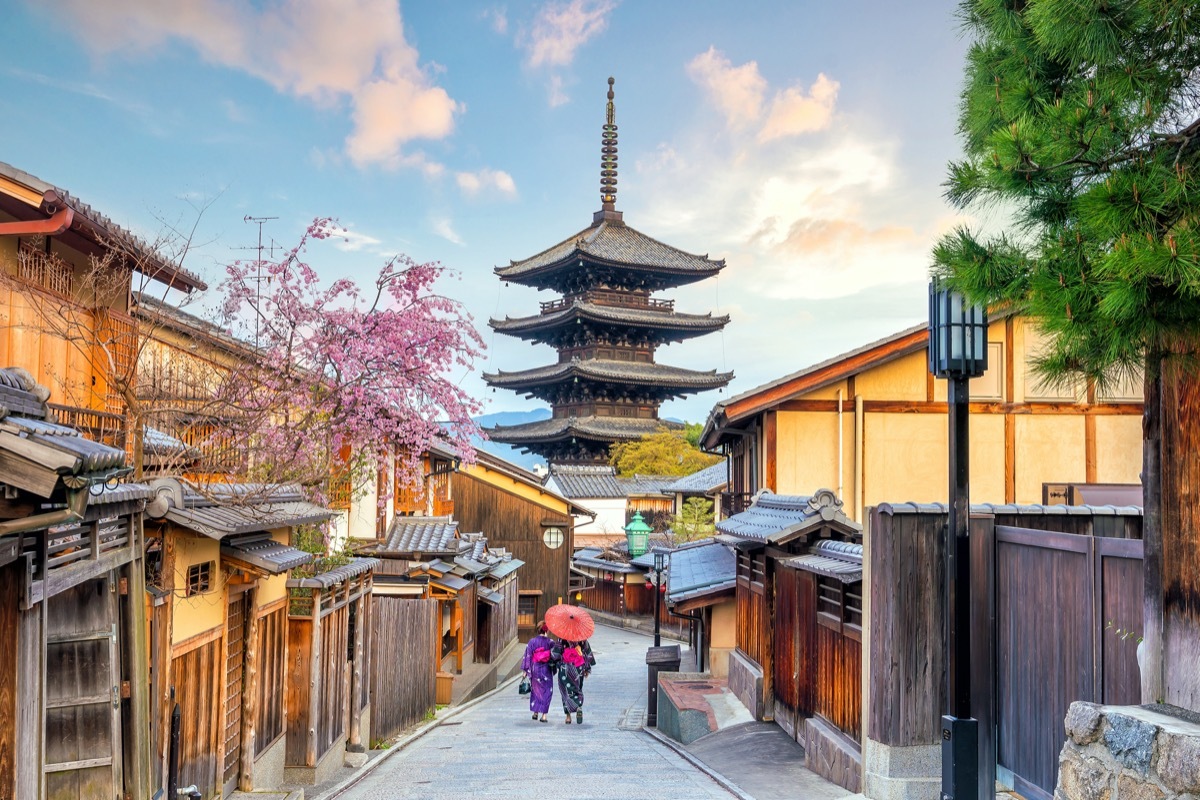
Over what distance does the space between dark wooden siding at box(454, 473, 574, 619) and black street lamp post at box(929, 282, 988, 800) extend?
2995cm

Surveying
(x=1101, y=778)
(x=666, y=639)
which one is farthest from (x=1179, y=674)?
(x=666, y=639)

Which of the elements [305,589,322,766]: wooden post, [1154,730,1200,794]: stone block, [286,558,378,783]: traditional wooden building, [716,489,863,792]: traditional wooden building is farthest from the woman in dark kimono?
[1154,730,1200,794]: stone block

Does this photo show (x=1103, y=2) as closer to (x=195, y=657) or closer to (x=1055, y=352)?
(x=1055, y=352)

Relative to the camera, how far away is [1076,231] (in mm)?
5004

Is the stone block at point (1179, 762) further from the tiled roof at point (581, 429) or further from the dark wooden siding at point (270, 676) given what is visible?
the tiled roof at point (581, 429)

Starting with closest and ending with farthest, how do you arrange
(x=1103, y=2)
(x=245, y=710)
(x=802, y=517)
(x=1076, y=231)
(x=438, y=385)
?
(x=1103, y=2) → (x=1076, y=231) → (x=245, y=710) → (x=802, y=517) → (x=438, y=385)

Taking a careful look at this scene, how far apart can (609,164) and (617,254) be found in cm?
601

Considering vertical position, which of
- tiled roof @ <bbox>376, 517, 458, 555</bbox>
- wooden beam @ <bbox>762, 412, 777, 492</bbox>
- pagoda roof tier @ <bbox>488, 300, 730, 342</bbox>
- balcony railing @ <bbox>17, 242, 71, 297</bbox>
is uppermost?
pagoda roof tier @ <bbox>488, 300, 730, 342</bbox>

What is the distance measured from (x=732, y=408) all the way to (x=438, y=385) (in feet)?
16.8

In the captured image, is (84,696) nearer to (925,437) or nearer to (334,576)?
(334,576)

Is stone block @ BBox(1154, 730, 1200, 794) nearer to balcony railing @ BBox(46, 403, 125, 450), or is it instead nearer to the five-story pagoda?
balcony railing @ BBox(46, 403, 125, 450)

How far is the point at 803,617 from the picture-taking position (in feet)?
38.5

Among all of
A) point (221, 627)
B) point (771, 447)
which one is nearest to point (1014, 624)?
point (221, 627)

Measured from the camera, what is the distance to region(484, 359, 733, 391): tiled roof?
149ft
